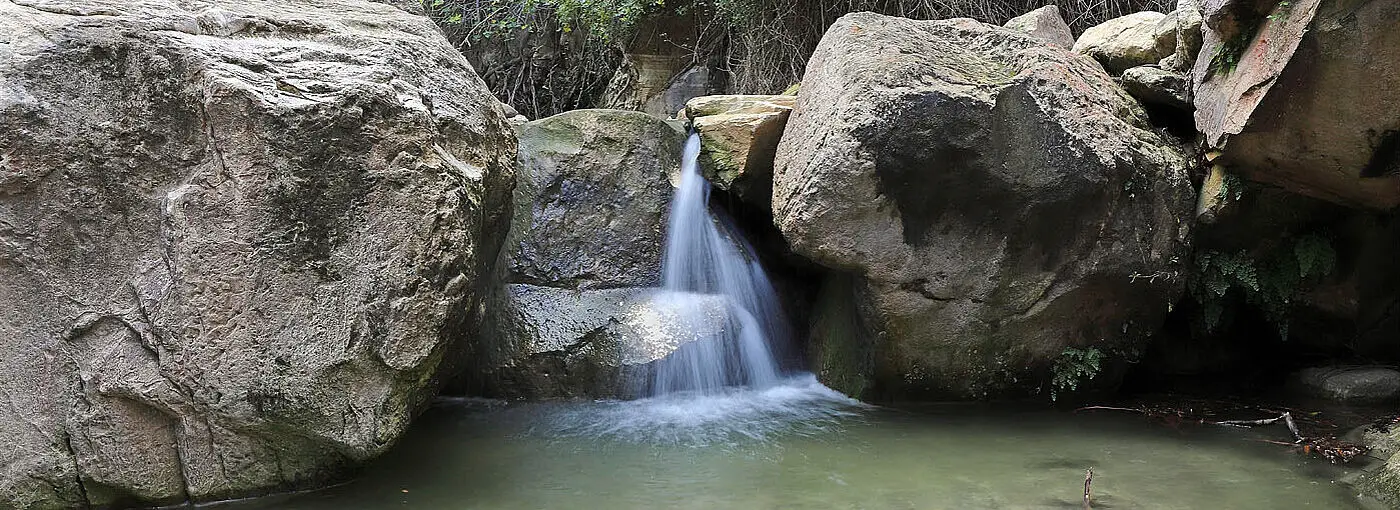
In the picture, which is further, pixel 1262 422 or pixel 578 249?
pixel 578 249

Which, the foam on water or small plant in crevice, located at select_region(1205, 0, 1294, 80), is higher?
small plant in crevice, located at select_region(1205, 0, 1294, 80)

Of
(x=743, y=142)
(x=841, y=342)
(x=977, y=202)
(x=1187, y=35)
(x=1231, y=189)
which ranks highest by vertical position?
(x=1187, y=35)

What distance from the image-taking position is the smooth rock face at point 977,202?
4801mm

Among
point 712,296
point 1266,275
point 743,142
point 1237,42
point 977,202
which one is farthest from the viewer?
point 712,296

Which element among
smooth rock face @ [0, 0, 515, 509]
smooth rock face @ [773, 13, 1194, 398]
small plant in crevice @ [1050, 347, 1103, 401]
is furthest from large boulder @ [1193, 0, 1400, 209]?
smooth rock face @ [0, 0, 515, 509]

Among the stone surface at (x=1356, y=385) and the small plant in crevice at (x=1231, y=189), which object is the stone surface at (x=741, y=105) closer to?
the small plant in crevice at (x=1231, y=189)

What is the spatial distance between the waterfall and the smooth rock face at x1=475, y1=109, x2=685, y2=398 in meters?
0.12

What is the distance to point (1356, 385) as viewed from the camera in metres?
5.35

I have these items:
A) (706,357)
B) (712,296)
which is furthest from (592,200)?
(706,357)

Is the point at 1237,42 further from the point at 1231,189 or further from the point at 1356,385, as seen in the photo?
the point at 1356,385

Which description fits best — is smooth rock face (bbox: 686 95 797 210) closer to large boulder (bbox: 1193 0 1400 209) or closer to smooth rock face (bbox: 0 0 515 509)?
large boulder (bbox: 1193 0 1400 209)

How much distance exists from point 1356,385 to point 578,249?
445 cm

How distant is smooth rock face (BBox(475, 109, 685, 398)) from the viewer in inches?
225

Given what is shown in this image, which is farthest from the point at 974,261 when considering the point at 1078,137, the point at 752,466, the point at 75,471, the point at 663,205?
the point at 75,471
